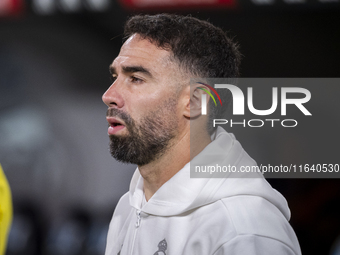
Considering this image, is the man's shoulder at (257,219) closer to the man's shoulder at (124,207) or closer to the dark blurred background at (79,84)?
the man's shoulder at (124,207)

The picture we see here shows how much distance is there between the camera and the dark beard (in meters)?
1.19

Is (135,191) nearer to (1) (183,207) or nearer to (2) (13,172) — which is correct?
(1) (183,207)

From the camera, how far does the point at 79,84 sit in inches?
87.4

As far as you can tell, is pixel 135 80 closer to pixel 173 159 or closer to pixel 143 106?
pixel 143 106

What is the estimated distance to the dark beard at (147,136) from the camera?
1.19 m

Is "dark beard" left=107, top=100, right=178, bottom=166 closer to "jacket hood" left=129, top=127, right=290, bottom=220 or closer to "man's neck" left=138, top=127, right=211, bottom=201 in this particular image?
"man's neck" left=138, top=127, right=211, bottom=201

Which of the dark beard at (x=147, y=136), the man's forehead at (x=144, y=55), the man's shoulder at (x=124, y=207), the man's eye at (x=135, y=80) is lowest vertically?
the man's shoulder at (x=124, y=207)

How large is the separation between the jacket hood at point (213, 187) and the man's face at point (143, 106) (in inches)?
5.9

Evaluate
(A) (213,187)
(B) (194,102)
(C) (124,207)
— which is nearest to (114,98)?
(B) (194,102)

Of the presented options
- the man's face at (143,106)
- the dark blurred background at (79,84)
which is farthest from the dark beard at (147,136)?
the dark blurred background at (79,84)

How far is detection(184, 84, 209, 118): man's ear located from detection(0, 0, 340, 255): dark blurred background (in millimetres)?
860

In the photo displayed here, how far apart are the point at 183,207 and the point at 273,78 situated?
1.23m

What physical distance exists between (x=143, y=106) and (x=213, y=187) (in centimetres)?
38

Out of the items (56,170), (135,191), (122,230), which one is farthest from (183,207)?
(56,170)
